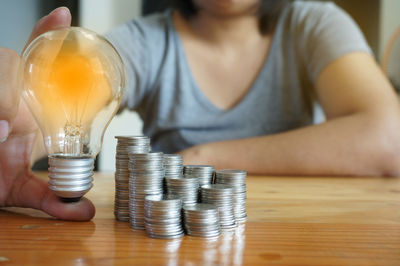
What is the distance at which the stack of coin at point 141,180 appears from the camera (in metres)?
0.40

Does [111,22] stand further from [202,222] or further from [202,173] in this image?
[202,222]

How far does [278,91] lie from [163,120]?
1.22 feet

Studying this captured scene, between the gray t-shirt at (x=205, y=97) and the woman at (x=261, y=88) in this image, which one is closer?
the woman at (x=261, y=88)

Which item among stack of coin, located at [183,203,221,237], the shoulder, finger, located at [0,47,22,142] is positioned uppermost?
the shoulder

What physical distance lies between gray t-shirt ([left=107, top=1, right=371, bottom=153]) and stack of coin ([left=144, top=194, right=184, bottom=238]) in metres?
0.77

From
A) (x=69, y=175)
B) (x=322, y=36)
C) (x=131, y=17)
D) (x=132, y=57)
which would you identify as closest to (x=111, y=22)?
(x=131, y=17)

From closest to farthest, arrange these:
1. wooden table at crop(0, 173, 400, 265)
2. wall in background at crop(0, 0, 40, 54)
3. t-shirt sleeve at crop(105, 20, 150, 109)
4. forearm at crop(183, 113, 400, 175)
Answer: wooden table at crop(0, 173, 400, 265) < forearm at crop(183, 113, 400, 175) < t-shirt sleeve at crop(105, 20, 150, 109) < wall in background at crop(0, 0, 40, 54)

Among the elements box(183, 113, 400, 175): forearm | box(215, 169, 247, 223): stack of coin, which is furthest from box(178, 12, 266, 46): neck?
box(215, 169, 247, 223): stack of coin

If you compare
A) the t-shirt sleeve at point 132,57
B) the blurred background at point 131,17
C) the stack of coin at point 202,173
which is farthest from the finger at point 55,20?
the blurred background at point 131,17

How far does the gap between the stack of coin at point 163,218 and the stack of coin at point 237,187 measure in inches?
3.2

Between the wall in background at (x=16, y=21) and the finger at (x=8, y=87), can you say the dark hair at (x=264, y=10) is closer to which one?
the wall in background at (x=16, y=21)

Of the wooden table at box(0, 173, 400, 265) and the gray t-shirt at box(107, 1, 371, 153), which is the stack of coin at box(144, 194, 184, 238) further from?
the gray t-shirt at box(107, 1, 371, 153)

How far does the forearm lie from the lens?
0.88 metres

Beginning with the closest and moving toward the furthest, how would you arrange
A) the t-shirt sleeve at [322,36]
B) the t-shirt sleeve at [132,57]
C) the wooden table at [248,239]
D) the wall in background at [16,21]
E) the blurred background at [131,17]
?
1. the wooden table at [248,239]
2. the t-shirt sleeve at [322,36]
3. the t-shirt sleeve at [132,57]
4. the wall in background at [16,21]
5. the blurred background at [131,17]
